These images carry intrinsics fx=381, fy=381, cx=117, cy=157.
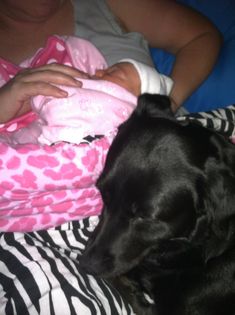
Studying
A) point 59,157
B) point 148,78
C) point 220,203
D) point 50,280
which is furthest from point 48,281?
point 148,78

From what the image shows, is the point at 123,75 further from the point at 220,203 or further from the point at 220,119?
the point at 220,203

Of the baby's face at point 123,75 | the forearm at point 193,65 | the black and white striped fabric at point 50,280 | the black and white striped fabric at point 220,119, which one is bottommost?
the black and white striped fabric at point 50,280

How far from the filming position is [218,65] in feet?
6.36

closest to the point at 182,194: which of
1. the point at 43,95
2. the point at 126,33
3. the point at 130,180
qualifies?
the point at 130,180

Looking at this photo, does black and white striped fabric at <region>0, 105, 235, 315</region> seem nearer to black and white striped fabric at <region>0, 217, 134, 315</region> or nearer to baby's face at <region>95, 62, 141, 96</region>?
black and white striped fabric at <region>0, 217, 134, 315</region>

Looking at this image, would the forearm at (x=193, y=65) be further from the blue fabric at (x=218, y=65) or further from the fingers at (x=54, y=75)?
the fingers at (x=54, y=75)

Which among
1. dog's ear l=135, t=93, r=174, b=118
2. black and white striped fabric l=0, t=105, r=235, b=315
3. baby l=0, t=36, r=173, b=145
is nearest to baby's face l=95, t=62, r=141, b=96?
baby l=0, t=36, r=173, b=145

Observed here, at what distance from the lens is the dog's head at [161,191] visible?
1.11 metres

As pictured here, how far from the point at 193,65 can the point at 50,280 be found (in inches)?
46.7

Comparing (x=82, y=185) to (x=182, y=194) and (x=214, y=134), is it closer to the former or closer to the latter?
(x=182, y=194)

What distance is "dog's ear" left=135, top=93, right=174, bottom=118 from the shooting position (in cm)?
129

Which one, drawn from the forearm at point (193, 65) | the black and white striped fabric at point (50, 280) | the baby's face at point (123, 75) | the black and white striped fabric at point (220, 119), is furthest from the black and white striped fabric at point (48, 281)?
the forearm at point (193, 65)

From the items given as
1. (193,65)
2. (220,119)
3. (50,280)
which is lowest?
(50,280)

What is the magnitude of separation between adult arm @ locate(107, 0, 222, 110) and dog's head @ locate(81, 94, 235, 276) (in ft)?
2.14
